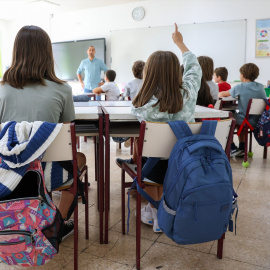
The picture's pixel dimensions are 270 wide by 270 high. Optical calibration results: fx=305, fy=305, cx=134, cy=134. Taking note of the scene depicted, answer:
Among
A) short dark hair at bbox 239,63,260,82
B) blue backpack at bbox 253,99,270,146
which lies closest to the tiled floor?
blue backpack at bbox 253,99,270,146

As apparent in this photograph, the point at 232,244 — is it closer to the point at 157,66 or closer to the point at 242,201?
the point at 242,201

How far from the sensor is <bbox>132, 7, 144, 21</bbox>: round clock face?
20.9 feet

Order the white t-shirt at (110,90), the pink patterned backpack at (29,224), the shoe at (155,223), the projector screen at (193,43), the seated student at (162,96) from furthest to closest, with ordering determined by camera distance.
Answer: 1. the projector screen at (193,43)
2. the white t-shirt at (110,90)
3. the shoe at (155,223)
4. the seated student at (162,96)
5. the pink patterned backpack at (29,224)

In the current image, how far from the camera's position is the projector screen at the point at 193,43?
18.8 feet

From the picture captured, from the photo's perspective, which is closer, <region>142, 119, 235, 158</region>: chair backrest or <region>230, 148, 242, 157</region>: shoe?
<region>142, 119, 235, 158</region>: chair backrest

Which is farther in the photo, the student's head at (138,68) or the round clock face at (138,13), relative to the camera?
the round clock face at (138,13)

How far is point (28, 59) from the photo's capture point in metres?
1.45

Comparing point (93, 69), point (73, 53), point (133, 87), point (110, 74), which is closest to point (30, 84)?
point (133, 87)

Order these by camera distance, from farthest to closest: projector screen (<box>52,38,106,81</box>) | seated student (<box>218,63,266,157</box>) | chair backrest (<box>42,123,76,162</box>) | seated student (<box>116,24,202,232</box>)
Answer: projector screen (<box>52,38,106,81</box>), seated student (<box>218,63,266,157</box>), seated student (<box>116,24,202,232</box>), chair backrest (<box>42,123,76,162</box>)

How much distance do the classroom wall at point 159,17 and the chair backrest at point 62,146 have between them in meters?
5.11

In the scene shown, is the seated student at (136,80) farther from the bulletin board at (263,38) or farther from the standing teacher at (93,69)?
the bulletin board at (263,38)

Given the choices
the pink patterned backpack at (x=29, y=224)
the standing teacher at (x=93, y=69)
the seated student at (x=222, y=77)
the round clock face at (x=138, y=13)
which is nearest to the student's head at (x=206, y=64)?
the seated student at (x=222, y=77)

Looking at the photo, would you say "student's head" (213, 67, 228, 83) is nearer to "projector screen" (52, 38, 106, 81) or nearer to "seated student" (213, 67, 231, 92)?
"seated student" (213, 67, 231, 92)

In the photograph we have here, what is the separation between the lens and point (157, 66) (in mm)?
1572
